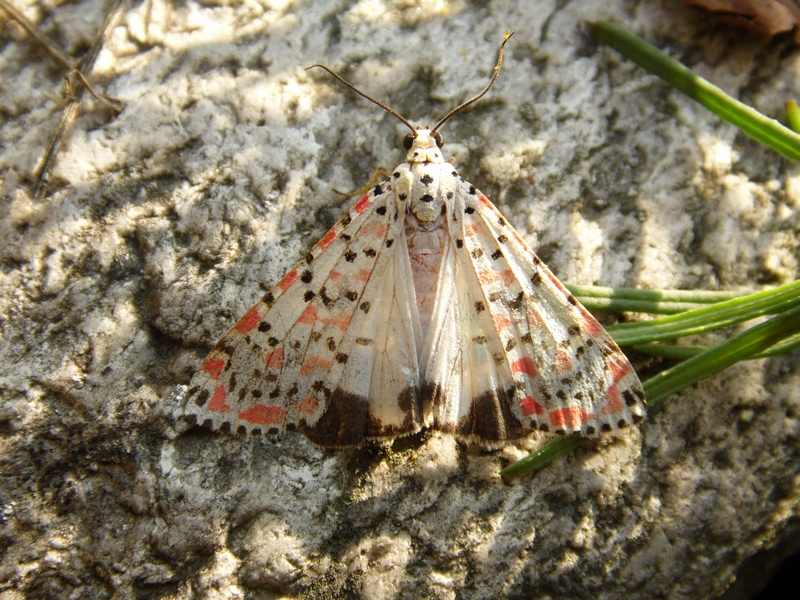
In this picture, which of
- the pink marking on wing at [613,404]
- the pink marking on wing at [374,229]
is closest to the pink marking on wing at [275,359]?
the pink marking on wing at [374,229]

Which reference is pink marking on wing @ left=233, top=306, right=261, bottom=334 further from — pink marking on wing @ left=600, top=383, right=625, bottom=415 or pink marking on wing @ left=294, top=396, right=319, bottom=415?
pink marking on wing @ left=600, top=383, right=625, bottom=415

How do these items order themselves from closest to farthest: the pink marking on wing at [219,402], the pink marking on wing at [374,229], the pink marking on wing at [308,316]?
the pink marking on wing at [219,402], the pink marking on wing at [308,316], the pink marking on wing at [374,229]

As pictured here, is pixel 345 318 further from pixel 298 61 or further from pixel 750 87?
pixel 750 87

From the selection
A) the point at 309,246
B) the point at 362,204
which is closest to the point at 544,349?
the point at 362,204

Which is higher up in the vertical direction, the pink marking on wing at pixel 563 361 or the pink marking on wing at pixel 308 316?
the pink marking on wing at pixel 308 316

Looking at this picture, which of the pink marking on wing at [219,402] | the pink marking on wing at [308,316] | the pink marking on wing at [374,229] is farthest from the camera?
the pink marking on wing at [374,229]

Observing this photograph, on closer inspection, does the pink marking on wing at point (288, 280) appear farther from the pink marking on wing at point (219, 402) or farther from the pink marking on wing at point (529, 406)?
the pink marking on wing at point (529, 406)

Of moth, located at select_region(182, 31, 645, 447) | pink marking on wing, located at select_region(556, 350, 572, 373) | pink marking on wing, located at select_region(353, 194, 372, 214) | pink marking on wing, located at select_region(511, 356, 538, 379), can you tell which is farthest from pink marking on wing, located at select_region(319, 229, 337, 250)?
pink marking on wing, located at select_region(556, 350, 572, 373)
